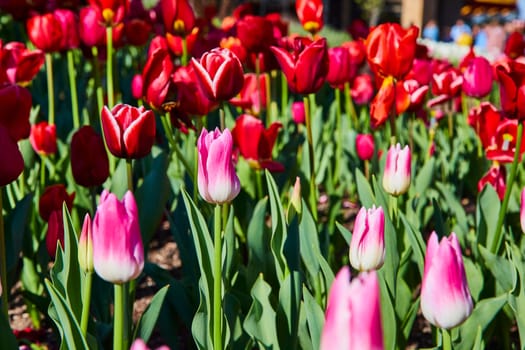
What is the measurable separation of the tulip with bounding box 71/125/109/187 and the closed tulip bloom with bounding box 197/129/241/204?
541mm

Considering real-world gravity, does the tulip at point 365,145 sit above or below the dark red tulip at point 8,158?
below

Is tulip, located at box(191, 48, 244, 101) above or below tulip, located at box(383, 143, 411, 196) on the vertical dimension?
above

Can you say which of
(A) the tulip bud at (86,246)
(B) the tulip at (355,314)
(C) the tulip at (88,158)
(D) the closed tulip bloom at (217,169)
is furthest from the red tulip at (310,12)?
(B) the tulip at (355,314)

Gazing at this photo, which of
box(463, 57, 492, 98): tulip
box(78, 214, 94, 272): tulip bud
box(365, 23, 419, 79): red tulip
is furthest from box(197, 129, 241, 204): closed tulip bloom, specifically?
box(463, 57, 492, 98): tulip

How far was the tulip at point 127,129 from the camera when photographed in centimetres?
146

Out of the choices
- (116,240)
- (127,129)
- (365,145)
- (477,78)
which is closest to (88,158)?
(127,129)

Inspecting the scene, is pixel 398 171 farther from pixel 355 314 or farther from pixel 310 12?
pixel 355 314

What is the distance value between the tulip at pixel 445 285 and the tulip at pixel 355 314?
406 mm

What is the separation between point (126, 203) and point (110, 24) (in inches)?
60.3

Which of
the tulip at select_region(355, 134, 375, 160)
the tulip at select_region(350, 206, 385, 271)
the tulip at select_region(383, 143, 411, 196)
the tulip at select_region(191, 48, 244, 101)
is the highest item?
the tulip at select_region(191, 48, 244, 101)

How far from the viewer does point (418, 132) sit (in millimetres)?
3760

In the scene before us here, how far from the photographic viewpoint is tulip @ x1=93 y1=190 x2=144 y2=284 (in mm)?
1033

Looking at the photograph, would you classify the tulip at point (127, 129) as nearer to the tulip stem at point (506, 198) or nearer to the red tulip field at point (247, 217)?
the red tulip field at point (247, 217)

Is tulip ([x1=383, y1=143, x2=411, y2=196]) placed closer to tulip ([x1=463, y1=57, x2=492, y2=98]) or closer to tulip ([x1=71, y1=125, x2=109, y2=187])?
tulip ([x1=71, y1=125, x2=109, y2=187])
